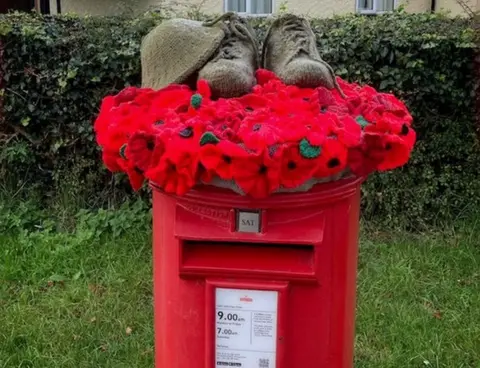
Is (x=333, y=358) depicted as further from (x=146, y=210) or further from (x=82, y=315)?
(x=146, y=210)

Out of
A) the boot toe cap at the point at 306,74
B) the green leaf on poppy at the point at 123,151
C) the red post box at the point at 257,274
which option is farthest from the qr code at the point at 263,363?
the boot toe cap at the point at 306,74

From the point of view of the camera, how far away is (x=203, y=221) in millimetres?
1920

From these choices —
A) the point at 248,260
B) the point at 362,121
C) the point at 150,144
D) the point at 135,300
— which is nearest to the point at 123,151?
the point at 150,144

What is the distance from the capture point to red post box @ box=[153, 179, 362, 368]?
189 cm

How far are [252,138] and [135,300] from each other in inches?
97.4

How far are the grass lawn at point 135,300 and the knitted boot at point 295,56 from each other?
1.81 meters

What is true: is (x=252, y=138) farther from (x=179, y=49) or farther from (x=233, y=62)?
(x=179, y=49)

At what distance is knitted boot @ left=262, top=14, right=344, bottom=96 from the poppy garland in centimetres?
5

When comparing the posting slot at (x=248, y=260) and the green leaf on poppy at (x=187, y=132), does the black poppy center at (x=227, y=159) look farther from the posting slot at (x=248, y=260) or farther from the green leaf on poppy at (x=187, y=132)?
the posting slot at (x=248, y=260)

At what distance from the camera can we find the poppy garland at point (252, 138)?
5.84 ft

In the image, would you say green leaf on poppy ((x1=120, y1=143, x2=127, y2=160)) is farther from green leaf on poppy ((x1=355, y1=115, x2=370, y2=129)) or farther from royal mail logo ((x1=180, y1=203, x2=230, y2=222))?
green leaf on poppy ((x1=355, y1=115, x2=370, y2=129))

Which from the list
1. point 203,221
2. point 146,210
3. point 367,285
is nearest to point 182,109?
point 203,221

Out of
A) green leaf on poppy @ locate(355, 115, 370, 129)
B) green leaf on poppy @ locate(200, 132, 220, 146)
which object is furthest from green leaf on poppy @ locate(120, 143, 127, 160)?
green leaf on poppy @ locate(355, 115, 370, 129)

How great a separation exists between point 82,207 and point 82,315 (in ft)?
4.79
